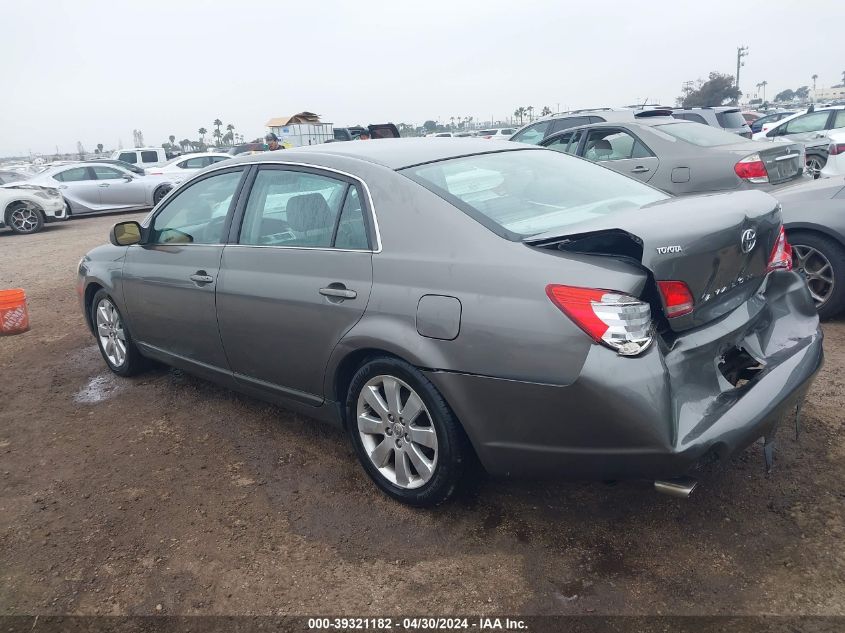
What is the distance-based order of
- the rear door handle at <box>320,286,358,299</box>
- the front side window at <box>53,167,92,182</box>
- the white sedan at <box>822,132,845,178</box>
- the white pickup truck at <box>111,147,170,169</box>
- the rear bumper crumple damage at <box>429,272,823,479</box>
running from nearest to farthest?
the rear bumper crumple damage at <box>429,272,823,479</box> < the rear door handle at <box>320,286,358,299</box> < the white sedan at <box>822,132,845,178</box> < the front side window at <box>53,167,92,182</box> < the white pickup truck at <box>111,147,170,169</box>

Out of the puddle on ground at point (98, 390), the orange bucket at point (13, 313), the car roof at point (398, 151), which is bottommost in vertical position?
the puddle on ground at point (98, 390)

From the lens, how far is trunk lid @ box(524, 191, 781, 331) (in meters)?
2.39

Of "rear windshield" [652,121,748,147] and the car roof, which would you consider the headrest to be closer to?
the car roof

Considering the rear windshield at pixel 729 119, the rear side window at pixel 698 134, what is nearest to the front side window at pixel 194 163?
the rear windshield at pixel 729 119

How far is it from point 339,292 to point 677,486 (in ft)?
5.32

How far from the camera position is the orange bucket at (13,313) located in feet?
21.0

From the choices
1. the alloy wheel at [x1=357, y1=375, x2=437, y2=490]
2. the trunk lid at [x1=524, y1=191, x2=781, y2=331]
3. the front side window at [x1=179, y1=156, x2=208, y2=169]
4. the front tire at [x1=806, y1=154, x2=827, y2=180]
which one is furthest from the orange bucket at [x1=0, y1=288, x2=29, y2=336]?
the front side window at [x1=179, y1=156, x2=208, y2=169]

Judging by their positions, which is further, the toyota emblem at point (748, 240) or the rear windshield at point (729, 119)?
the rear windshield at point (729, 119)

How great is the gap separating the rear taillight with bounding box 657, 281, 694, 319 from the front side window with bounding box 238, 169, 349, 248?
5.16ft

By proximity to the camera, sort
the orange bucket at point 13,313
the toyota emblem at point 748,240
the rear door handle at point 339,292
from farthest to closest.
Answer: the orange bucket at point 13,313
the rear door handle at point 339,292
the toyota emblem at point 748,240

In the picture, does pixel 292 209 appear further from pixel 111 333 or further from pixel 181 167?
pixel 181 167

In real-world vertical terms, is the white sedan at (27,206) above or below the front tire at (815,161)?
above

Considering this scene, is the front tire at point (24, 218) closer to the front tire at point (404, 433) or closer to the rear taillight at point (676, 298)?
the front tire at point (404, 433)

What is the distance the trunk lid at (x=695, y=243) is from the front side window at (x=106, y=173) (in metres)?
16.6
